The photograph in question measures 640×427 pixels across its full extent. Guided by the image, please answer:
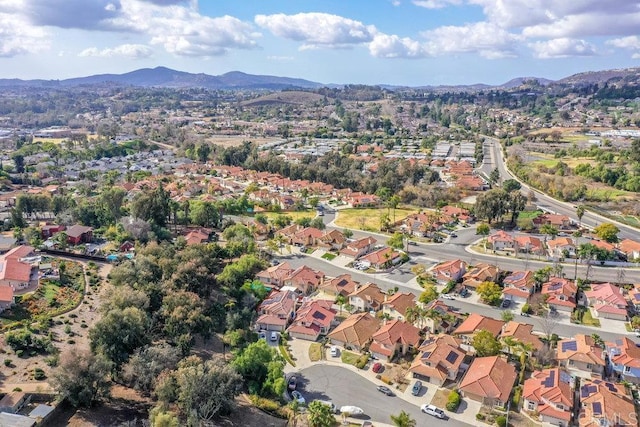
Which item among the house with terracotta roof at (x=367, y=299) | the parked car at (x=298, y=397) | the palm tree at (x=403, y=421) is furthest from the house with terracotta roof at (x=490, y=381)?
the house with terracotta roof at (x=367, y=299)

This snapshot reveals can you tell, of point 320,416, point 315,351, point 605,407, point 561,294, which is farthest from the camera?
point 561,294

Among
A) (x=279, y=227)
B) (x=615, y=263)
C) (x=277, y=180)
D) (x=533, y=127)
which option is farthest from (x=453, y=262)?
(x=533, y=127)

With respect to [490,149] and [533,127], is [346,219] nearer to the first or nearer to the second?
[490,149]

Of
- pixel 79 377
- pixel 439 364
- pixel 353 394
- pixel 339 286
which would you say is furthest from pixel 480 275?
pixel 79 377

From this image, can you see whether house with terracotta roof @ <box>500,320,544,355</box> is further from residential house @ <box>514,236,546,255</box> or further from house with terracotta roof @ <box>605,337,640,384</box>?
residential house @ <box>514,236,546,255</box>

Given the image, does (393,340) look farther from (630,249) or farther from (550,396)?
(630,249)

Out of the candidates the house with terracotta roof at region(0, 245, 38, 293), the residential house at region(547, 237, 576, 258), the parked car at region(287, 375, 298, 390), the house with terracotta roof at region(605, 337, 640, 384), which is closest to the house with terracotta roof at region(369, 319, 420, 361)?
the parked car at region(287, 375, 298, 390)
